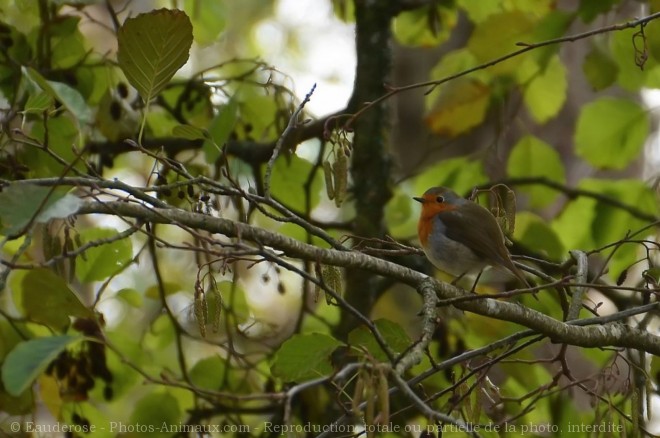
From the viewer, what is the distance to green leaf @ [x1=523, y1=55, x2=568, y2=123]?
12.9 ft

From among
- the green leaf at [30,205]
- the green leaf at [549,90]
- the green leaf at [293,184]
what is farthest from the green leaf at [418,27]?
the green leaf at [30,205]

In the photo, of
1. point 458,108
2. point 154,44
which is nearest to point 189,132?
point 154,44

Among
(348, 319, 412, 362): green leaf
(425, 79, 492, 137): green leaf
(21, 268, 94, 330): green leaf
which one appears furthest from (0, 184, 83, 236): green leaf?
(425, 79, 492, 137): green leaf

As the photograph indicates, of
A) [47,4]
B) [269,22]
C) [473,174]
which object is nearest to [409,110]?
[473,174]

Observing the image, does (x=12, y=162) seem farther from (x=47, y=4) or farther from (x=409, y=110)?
(x=409, y=110)

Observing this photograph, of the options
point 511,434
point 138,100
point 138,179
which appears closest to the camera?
point 511,434

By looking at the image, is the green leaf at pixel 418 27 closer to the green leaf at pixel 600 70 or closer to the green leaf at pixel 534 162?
the green leaf at pixel 534 162

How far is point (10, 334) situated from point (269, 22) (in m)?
8.18

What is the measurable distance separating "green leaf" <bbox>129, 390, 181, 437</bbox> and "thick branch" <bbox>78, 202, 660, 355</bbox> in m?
1.43

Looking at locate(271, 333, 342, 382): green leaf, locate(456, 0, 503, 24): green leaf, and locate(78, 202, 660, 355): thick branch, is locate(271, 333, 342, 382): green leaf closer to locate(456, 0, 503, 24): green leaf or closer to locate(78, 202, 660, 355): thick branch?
locate(78, 202, 660, 355): thick branch

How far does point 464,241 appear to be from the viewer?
2969 millimetres

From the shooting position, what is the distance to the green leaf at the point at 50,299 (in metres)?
2.09

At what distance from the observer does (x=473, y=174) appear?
397 cm

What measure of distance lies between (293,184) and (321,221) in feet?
1.16
